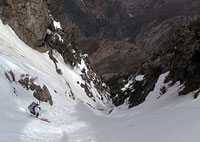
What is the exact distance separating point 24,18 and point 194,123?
27.7 metres

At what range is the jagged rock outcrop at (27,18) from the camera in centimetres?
3044

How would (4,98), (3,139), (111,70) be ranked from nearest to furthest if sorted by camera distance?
(3,139) → (4,98) → (111,70)

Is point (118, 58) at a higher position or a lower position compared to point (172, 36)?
higher

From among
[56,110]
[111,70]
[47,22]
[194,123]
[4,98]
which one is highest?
[111,70]

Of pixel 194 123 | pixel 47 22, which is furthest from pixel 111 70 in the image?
pixel 194 123

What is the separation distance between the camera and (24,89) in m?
17.6

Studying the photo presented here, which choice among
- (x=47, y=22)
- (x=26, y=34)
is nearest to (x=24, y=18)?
(x=26, y=34)

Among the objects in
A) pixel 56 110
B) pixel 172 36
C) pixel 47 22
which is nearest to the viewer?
pixel 172 36

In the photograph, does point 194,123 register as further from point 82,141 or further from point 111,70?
point 111,70

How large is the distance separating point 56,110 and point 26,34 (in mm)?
15460

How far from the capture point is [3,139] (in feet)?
30.3

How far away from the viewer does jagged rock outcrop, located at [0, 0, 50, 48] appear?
3044cm

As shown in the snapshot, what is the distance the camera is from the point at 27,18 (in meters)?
Answer: 33.8

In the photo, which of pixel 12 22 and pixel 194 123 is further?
pixel 12 22
